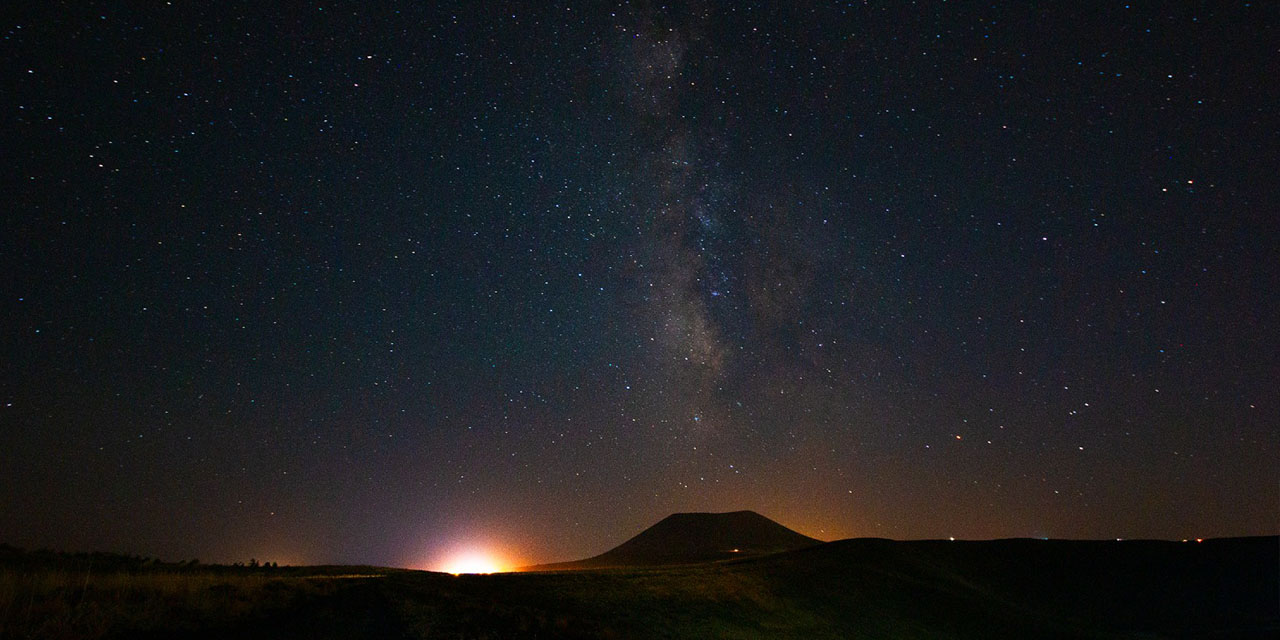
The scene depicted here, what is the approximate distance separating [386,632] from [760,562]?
20215mm

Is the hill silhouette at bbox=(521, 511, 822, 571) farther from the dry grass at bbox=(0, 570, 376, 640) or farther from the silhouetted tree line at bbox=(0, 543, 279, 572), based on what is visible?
the dry grass at bbox=(0, 570, 376, 640)

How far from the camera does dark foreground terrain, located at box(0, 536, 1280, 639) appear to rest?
10.8 meters

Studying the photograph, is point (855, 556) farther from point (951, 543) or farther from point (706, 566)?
point (951, 543)

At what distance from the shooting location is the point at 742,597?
70.7 feet

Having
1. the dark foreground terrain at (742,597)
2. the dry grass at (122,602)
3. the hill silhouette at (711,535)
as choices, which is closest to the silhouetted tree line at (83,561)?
the dark foreground terrain at (742,597)

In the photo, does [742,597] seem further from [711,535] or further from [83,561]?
[711,535]

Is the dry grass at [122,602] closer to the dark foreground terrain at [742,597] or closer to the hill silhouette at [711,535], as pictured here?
the dark foreground terrain at [742,597]

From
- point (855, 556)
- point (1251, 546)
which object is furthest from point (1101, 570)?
point (855, 556)

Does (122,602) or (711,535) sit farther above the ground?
(122,602)

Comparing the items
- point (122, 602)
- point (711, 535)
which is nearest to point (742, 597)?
point (122, 602)

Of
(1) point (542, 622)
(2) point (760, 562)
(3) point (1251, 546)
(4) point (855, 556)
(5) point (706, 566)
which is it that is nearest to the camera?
(1) point (542, 622)

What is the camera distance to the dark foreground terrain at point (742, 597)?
10.8 meters

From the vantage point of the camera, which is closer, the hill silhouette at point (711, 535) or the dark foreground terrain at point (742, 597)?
the dark foreground terrain at point (742, 597)

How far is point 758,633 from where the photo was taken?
18391mm
